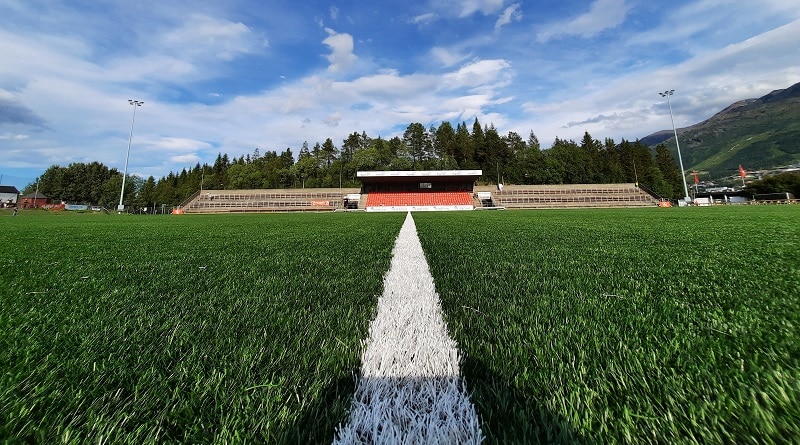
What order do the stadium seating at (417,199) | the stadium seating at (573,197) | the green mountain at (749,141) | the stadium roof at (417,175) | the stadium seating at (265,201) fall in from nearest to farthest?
the stadium roof at (417,175) → the stadium seating at (417,199) → the stadium seating at (573,197) → the stadium seating at (265,201) → the green mountain at (749,141)

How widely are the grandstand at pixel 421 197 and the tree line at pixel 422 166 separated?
13.8m

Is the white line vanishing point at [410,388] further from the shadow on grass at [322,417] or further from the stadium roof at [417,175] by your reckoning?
the stadium roof at [417,175]

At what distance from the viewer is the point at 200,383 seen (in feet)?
2.42

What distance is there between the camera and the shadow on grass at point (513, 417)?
561 millimetres

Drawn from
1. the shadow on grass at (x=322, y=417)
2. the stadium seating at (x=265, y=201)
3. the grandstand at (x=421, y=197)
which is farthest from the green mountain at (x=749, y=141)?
the shadow on grass at (x=322, y=417)

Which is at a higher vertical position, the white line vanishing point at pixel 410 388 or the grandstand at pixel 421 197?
the grandstand at pixel 421 197

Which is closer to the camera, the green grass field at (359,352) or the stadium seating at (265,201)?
the green grass field at (359,352)

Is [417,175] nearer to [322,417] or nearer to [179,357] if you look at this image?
[179,357]

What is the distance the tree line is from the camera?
53.3 m

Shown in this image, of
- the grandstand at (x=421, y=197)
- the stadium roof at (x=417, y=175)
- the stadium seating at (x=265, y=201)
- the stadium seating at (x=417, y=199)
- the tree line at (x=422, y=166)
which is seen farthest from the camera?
the tree line at (x=422, y=166)

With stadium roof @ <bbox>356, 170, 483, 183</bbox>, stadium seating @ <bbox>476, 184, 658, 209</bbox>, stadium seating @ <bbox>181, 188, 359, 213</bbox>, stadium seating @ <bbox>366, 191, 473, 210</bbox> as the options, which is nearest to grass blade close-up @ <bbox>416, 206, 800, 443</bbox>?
stadium roof @ <bbox>356, 170, 483, 183</bbox>

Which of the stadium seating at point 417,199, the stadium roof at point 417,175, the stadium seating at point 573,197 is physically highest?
the stadium roof at point 417,175

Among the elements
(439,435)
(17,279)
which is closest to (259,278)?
(17,279)

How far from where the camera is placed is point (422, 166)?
56656 millimetres
